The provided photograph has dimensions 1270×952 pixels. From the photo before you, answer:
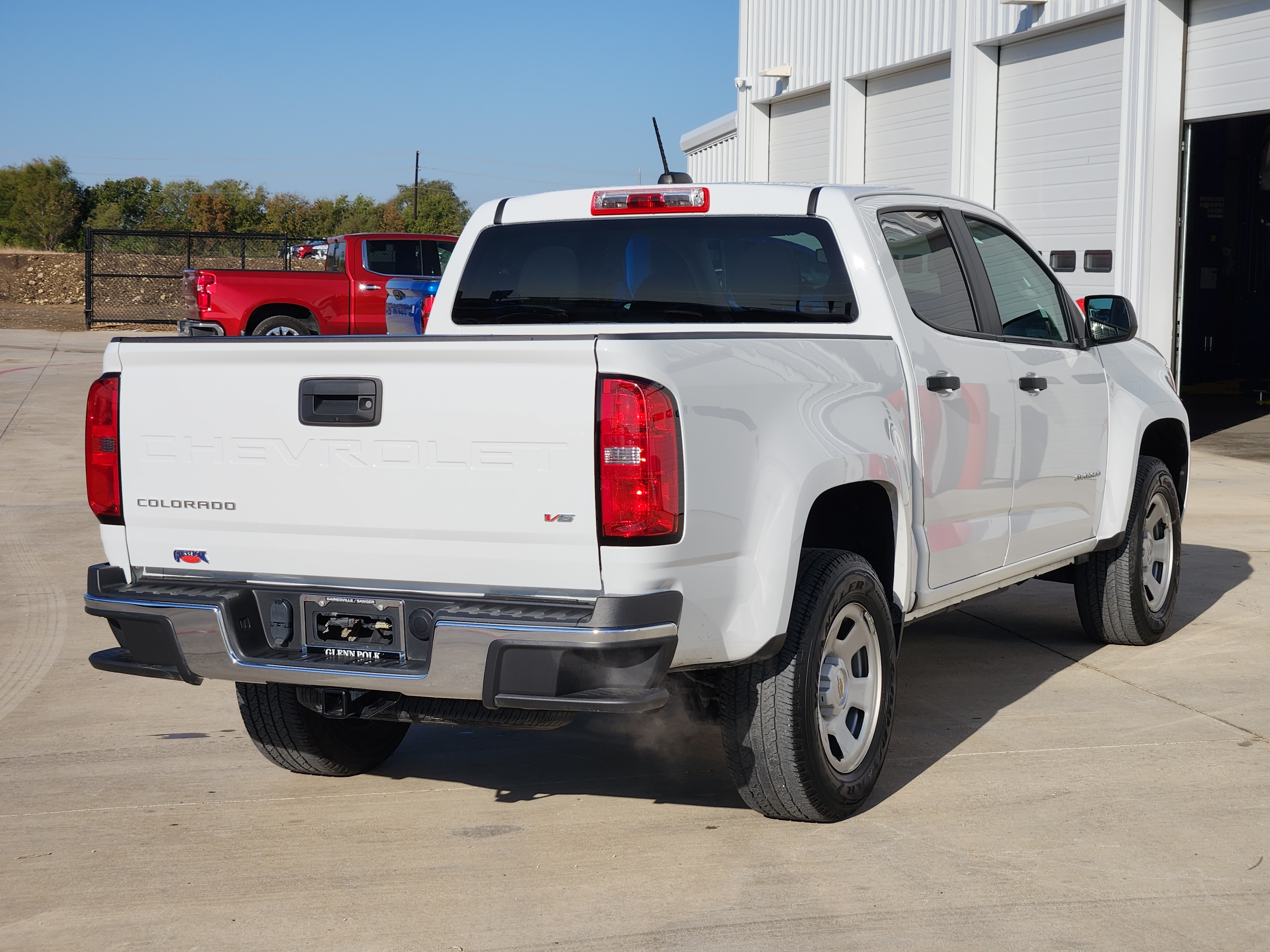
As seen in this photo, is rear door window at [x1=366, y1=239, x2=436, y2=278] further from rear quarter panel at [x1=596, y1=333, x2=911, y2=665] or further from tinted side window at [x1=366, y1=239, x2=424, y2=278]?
rear quarter panel at [x1=596, y1=333, x2=911, y2=665]

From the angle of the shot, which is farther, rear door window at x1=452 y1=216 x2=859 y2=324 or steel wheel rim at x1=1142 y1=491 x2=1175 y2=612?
steel wheel rim at x1=1142 y1=491 x2=1175 y2=612

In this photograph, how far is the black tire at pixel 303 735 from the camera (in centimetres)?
473

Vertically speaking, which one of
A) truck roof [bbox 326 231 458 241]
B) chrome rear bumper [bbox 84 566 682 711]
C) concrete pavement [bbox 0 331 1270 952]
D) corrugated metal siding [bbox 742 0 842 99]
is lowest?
concrete pavement [bbox 0 331 1270 952]

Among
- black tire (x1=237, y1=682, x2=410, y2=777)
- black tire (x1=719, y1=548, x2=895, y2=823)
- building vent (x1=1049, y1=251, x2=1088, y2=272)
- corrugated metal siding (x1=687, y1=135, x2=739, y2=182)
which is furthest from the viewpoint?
corrugated metal siding (x1=687, y1=135, x2=739, y2=182)

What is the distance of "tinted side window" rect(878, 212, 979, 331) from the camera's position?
16.4ft

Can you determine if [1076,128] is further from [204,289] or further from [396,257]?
[204,289]

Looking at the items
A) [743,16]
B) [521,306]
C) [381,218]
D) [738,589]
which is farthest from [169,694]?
[381,218]

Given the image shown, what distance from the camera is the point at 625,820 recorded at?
176 inches

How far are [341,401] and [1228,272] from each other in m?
20.7

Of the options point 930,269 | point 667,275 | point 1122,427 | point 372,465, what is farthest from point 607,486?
point 1122,427

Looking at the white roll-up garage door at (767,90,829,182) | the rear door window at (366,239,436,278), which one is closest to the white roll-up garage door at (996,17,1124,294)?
the white roll-up garage door at (767,90,829,182)

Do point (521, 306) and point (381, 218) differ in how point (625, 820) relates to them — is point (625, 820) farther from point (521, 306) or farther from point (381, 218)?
point (381, 218)

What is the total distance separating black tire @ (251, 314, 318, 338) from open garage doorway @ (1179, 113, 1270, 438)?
40.7ft

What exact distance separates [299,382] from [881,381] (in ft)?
5.97
